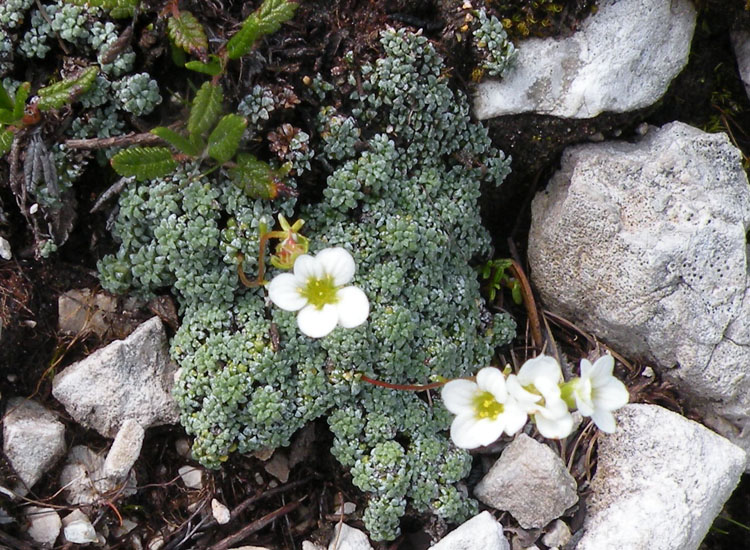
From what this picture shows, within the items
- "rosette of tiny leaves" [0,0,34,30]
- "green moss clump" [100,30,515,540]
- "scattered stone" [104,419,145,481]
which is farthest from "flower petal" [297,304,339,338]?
"rosette of tiny leaves" [0,0,34,30]

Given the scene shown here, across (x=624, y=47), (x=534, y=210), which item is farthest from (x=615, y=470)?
(x=624, y=47)

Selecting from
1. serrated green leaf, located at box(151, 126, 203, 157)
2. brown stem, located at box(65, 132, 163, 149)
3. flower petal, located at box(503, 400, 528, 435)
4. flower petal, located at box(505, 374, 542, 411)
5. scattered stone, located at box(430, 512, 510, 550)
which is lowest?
scattered stone, located at box(430, 512, 510, 550)

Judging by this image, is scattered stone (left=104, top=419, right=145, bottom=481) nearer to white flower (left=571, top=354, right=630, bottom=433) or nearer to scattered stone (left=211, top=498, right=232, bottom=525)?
scattered stone (left=211, top=498, right=232, bottom=525)

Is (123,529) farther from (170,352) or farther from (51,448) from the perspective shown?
(170,352)

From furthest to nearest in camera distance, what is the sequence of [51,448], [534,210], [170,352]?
[534,210] → [170,352] → [51,448]

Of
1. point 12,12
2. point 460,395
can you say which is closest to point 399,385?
point 460,395
